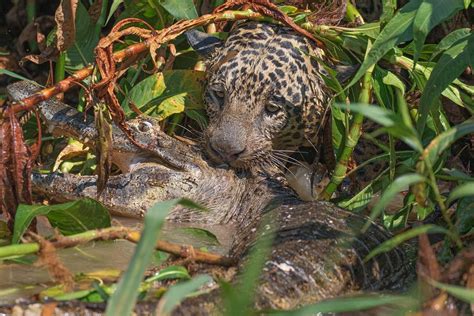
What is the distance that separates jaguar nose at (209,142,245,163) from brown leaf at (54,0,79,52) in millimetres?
970

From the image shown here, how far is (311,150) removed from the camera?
678 cm

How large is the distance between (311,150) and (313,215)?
176 centimetres

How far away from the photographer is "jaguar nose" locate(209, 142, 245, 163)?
20.0ft

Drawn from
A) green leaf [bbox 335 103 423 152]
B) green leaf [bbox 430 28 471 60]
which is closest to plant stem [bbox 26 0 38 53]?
green leaf [bbox 430 28 471 60]

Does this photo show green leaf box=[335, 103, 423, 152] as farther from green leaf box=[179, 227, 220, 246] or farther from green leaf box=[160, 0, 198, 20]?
green leaf box=[160, 0, 198, 20]

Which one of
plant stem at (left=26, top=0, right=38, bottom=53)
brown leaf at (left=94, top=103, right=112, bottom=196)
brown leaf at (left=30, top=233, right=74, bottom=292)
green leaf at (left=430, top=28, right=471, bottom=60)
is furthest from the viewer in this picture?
plant stem at (left=26, top=0, right=38, bottom=53)

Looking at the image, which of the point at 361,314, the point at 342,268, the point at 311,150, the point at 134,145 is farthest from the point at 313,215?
the point at 311,150

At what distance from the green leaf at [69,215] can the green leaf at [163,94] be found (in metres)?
1.56

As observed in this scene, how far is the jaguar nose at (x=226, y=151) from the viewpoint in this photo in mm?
6102

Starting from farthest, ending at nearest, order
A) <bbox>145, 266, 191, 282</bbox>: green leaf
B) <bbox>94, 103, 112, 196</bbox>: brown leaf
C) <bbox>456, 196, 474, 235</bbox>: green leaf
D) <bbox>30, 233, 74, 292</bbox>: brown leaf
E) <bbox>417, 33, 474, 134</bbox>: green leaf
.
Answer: <bbox>94, 103, 112, 196</bbox>: brown leaf
<bbox>417, 33, 474, 134</bbox>: green leaf
<bbox>456, 196, 474, 235</bbox>: green leaf
<bbox>145, 266, 191, 282</bbox>: green leaf
<bbox>30, 233, 74, 292</bbox>: brown leaf

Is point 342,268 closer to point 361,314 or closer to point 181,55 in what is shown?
point 361,314

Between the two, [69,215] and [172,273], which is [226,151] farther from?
[172,273]

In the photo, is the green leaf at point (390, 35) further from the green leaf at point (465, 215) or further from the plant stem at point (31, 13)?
the plant stem at point (31, 13)

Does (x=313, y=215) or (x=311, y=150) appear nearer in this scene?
(x=313, y=215)
